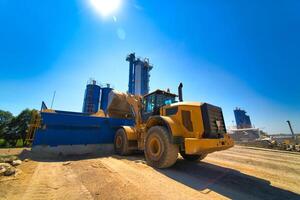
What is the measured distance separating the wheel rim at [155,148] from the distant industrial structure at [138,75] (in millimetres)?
25205

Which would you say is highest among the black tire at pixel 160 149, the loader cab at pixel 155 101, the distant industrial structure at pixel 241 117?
the distant industrial structure at pixel 241 117

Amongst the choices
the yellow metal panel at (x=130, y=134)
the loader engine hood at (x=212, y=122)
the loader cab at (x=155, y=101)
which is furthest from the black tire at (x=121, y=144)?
the loader engine hood at (x=212, y=122)

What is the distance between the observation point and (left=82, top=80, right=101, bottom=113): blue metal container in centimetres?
3070

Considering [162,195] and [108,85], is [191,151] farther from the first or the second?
[108,85]

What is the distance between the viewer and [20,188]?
305 centimetres

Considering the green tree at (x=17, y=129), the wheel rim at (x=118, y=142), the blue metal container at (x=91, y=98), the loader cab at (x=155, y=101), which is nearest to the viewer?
the loader cab at (x=155, y=101)

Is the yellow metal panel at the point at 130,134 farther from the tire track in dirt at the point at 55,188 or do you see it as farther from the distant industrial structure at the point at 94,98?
the distant industrial structure at the point at 94,98

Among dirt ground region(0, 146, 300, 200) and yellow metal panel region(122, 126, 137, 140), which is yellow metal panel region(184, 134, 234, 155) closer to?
dirt ground region(0, 146, 300, 200)

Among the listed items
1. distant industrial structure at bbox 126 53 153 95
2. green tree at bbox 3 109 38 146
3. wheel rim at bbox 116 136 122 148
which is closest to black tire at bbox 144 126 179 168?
wheel rim at bbox 116 136 122 148

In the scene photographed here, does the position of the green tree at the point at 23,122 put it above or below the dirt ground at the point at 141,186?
above

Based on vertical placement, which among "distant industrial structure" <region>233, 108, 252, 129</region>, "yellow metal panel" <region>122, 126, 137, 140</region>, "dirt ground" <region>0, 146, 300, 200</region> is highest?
"distant industrial structure" <region>233, 108, 252, 129</region>

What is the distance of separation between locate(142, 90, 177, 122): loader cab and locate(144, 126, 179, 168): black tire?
1.24 meters

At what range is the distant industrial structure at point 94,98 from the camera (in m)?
30.8

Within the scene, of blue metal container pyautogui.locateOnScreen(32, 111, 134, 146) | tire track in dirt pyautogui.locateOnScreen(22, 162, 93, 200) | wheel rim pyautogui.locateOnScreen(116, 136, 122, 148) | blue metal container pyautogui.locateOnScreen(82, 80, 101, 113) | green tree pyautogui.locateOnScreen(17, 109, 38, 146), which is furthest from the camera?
blue metal container pyautogui.locateOnScreen(82, 80, 101, 113)
